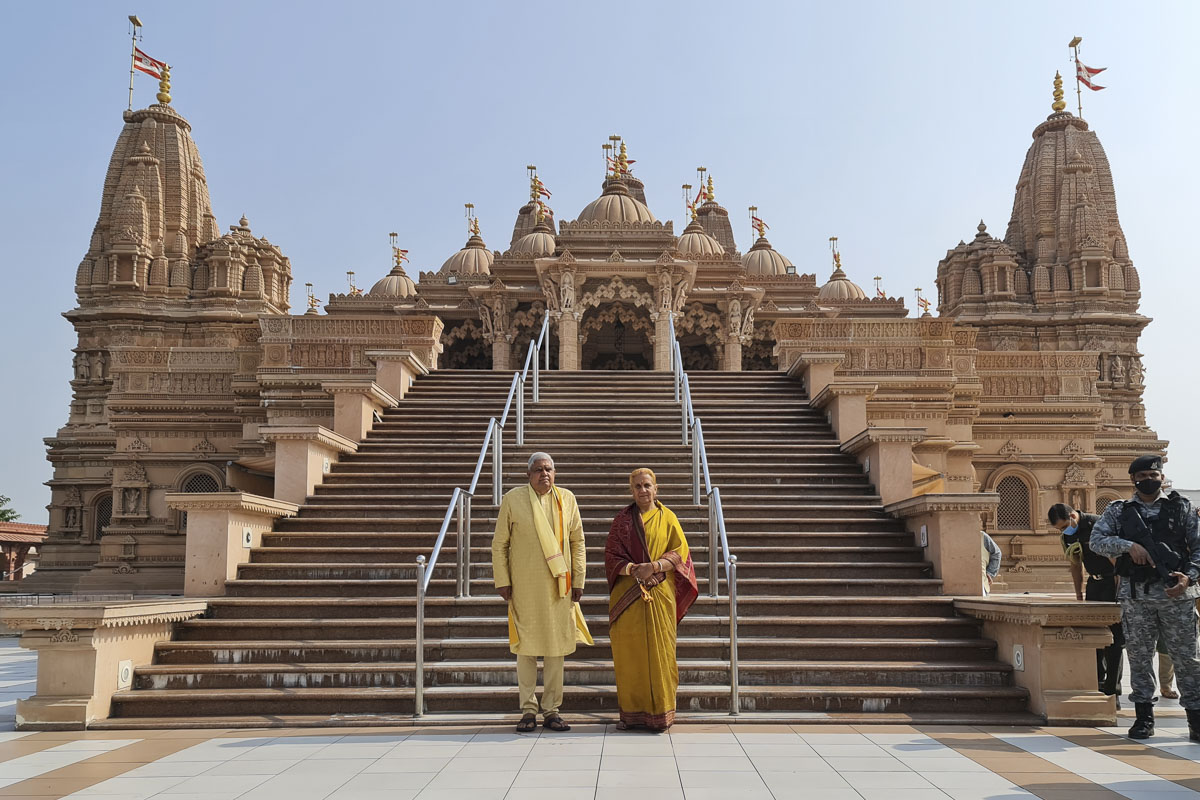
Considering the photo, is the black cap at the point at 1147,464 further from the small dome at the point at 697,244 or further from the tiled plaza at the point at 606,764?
the small dome at the point at 697,244

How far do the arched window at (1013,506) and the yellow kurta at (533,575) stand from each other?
19069 mm

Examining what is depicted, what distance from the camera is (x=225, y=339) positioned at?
36.4 m

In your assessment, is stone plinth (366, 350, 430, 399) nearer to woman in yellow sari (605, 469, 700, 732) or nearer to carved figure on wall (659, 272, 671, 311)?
woman in yellow sari (605, 469, 700, 732)

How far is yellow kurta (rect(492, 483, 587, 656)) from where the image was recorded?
6.19 m

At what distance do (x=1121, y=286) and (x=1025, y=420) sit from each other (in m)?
19.5

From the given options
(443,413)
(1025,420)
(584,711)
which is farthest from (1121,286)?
(584,711)

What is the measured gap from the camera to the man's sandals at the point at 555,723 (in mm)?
6051

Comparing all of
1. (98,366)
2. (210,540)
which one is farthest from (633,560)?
(98,366)

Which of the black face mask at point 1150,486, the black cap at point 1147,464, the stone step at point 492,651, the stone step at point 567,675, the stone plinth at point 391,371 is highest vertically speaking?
the stone plinth at point 391,371

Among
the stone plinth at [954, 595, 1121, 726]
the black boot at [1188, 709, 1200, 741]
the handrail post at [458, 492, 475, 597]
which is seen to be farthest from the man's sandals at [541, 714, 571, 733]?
the black boot at [1188, 709, 1200, 741]

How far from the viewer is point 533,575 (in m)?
6.30

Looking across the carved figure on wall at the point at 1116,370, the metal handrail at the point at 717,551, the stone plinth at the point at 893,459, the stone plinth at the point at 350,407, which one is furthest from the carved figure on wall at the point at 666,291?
the carved figure on wall at the point at 1116,370

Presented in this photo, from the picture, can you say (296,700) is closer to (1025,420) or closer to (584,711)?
(584,711)

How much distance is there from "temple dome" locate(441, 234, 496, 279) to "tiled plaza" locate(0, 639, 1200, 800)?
3393 cm
